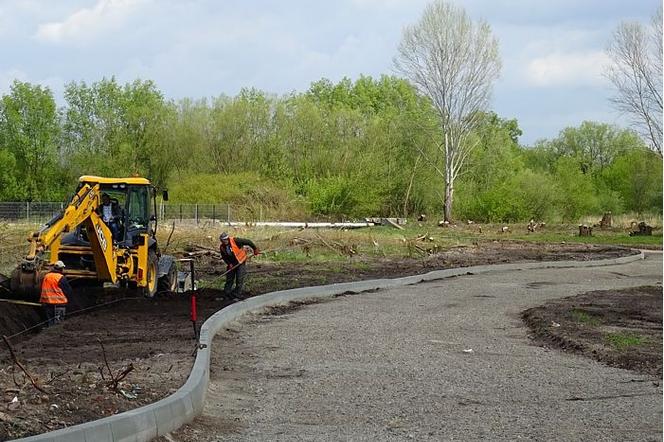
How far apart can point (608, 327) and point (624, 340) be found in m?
1.78

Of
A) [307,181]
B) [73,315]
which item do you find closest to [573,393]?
[73,315]

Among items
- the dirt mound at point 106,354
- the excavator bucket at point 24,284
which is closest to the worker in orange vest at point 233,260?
the dirt mound at point 106,354

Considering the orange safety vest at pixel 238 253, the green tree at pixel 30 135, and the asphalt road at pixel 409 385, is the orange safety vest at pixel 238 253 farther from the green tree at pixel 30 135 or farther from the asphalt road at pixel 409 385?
the green tree at pixel 30 135

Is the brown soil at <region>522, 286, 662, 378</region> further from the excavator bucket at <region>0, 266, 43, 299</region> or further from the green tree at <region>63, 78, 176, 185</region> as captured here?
the green tree at <region>63, 78, 176, 185</region>

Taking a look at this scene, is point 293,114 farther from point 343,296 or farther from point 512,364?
point 512,364

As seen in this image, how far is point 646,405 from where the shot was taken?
10.2m

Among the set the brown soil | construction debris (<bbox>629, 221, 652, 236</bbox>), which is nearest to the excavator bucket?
the brown soil

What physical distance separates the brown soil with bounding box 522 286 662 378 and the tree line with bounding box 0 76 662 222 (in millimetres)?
46684

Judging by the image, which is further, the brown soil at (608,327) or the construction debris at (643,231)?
the construction debris at (643,231)

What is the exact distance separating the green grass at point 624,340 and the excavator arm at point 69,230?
9250 mm


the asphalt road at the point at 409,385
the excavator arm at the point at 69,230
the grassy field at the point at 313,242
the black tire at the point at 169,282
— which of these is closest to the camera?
the asphalt road at the point at 409,385

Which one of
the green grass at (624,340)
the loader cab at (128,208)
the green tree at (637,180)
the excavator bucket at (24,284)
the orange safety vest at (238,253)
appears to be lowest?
the green grass at (624,340)

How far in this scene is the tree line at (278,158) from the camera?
2746 inches

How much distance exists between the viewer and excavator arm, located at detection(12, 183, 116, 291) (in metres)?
16.2
